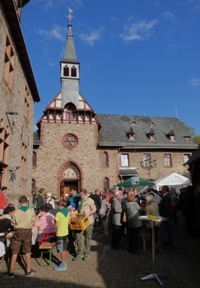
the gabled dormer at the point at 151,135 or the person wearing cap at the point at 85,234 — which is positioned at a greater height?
the gabled dormer at the point at 151,135

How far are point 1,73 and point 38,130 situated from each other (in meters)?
15.4

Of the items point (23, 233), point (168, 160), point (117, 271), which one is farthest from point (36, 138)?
point (117, 271)

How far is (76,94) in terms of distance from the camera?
80.5 ft

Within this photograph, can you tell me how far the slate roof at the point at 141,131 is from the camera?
26.1 meters

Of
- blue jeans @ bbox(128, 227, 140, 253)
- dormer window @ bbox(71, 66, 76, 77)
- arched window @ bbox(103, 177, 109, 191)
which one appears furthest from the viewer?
dormer window @ bbox(71, 66, 76, 77)

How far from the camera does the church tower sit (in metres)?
24.2

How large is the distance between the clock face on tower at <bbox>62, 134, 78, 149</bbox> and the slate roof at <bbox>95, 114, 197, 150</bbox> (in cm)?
267

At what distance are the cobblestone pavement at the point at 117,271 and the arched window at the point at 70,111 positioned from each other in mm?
18242

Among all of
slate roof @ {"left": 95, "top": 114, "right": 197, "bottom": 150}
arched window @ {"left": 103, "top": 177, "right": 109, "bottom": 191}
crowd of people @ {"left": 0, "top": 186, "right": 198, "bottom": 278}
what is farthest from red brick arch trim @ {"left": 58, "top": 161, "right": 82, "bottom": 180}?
crowd of people @ {"left": 0, "top": 186, "right": 198, "bottom": 278}

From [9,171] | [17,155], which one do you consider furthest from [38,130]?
[9,171]

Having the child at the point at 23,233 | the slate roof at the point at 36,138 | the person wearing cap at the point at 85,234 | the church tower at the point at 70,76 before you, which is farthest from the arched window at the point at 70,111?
the child at the point at 23,233

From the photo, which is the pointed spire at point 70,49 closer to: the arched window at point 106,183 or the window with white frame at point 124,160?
the window with white frame at point 124,160

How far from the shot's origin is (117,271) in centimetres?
492

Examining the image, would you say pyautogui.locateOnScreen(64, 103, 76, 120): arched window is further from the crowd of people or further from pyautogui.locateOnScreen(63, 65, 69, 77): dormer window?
the crowd of people
